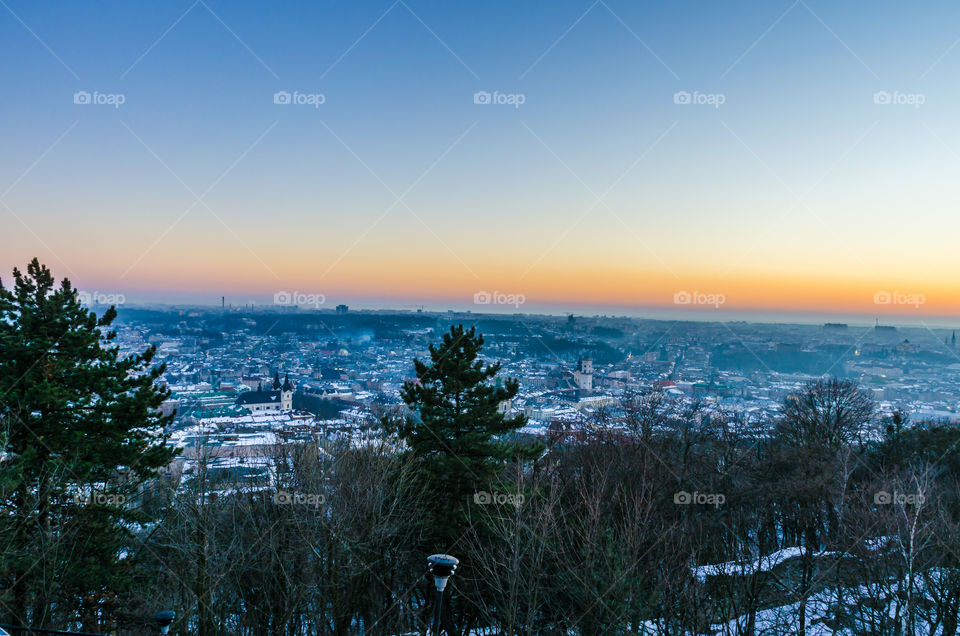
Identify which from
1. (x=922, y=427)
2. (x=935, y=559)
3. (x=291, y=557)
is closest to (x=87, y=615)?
(x=291, y=557)

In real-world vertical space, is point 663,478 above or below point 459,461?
below

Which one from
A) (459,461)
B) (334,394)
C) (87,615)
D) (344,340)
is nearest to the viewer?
(87,615)

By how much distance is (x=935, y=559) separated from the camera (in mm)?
11609

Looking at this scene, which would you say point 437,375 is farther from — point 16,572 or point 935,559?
point 935,559

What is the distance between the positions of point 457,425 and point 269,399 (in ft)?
138

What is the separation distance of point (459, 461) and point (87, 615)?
890 centimetres

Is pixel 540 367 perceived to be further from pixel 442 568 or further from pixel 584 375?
pixel 442 568

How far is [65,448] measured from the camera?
36.7 feet

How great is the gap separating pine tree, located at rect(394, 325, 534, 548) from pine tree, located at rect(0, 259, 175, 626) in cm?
660
